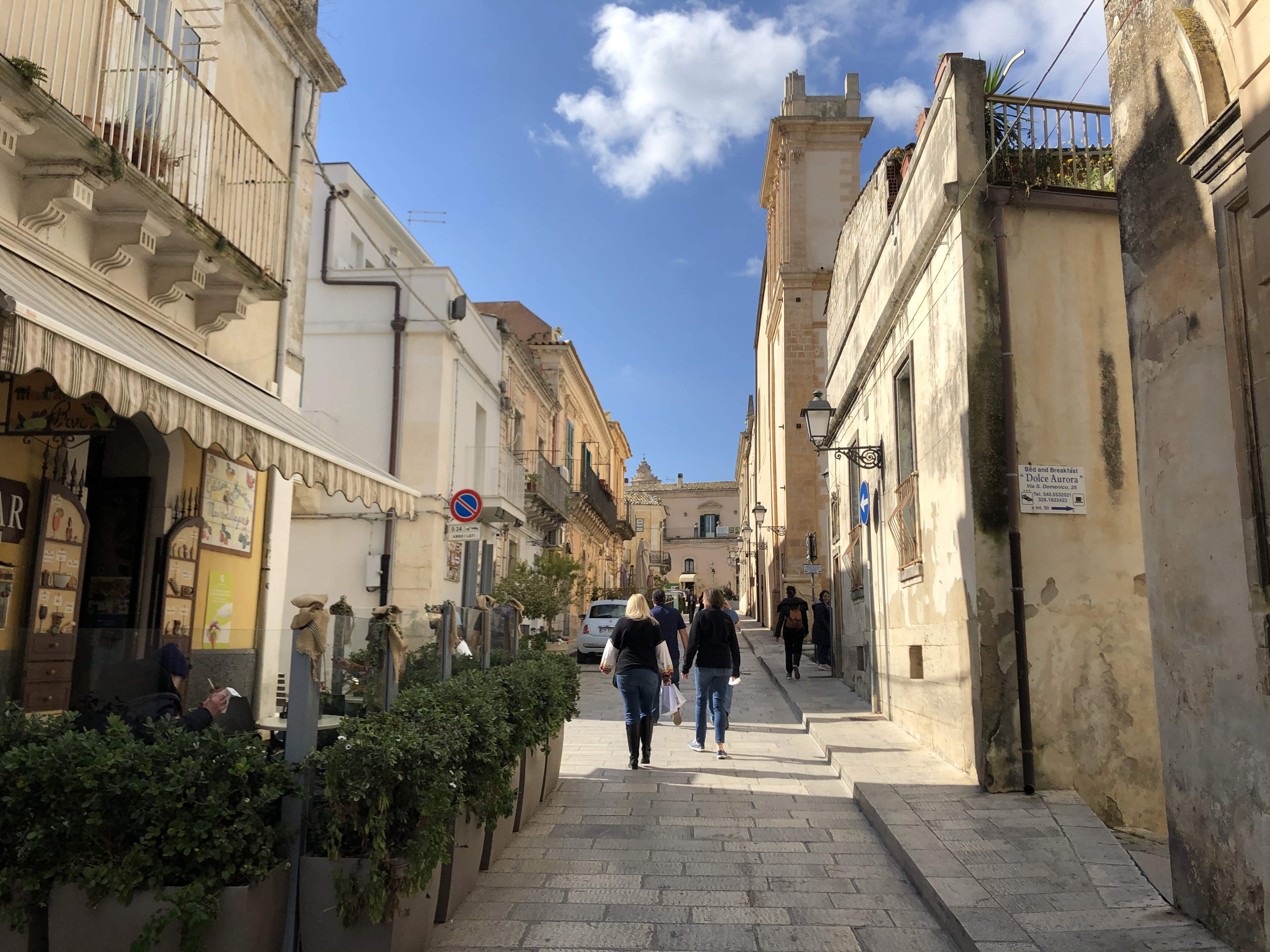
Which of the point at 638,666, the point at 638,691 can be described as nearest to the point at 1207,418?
the point at 638,666

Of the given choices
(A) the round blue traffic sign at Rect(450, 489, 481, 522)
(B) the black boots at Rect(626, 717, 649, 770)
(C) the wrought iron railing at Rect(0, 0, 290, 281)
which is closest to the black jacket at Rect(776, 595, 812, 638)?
(A) the round blue traffic sign at Rect(450, 489, 481, 522)

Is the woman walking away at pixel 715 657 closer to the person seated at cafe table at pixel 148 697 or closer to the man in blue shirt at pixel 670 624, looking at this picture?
the man in blue shirt at pixel 670 624

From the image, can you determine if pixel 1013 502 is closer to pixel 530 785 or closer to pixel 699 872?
pixel 699 872

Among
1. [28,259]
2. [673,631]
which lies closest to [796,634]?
[673,631]

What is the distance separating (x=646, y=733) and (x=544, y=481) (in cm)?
1906

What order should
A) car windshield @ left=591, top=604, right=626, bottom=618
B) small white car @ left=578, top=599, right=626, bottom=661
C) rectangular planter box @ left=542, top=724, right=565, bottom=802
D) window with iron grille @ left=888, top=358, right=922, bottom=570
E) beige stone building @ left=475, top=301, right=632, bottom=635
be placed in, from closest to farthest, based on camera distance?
1. rectangular planter box @ left=542, top=724, right=565, bottom=802
2. window with iron grille @ left=888, top=358, right=922, bottom=570
3. small white car @ left=578, top=599, right=626, bottom=661
4. car windshield @ left=591, top=604, right=626, bottom=618
5. beige stone building @ left=475, top=301, right=632, bottom=635

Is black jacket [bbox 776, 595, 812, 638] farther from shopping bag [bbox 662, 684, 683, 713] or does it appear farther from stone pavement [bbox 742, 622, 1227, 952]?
stone pavement [bbox 742, 622, 1227, 952]

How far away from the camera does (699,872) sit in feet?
18.0

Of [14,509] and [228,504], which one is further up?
[228,504]

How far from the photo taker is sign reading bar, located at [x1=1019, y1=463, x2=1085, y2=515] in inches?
281

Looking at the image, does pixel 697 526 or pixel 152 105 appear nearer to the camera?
pixel 152 105

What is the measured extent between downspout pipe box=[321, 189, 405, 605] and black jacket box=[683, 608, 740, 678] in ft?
31.5

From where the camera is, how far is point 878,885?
206 inches

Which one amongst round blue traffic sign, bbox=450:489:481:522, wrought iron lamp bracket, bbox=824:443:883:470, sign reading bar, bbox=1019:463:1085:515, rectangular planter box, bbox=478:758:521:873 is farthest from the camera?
round blue traffic sign, bbox=450:489:481:522
